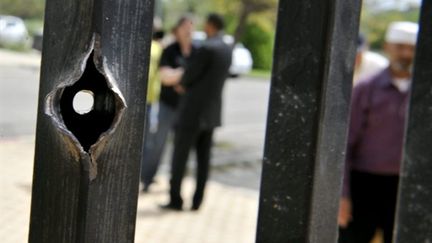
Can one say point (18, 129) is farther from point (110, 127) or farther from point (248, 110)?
point (110, 127)

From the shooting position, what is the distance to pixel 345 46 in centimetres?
104

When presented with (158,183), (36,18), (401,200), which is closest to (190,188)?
(158,183)

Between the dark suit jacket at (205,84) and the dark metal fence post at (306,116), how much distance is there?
5.57 meters

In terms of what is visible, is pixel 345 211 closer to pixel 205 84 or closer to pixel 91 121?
pixel 205 84

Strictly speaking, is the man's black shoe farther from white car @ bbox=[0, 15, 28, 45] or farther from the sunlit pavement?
white car @ bbox=[0, 15, 28, 45]

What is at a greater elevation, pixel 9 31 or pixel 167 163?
pixel 9 31

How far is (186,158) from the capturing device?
695 cm

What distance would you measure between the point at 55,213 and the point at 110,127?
0.13 metres

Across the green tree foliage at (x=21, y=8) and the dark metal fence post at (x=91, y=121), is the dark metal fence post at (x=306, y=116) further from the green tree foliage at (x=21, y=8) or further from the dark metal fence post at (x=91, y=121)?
the green tree foliage at (x=21, y=8)

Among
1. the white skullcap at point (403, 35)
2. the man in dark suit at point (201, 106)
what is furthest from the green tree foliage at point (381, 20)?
the white skullcap at point (403, 35)

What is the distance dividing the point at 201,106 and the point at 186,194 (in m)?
1.33

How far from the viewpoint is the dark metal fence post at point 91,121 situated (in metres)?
0.83

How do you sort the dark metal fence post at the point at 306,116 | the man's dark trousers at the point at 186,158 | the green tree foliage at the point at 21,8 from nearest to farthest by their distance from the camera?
the dark metal fence post at the point at 306,116 < the man's dark trousers at the point at 186,158 < the green tree foliage at the point at 21,8

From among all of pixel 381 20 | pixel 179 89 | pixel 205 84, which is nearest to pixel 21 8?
pixel 381 20
